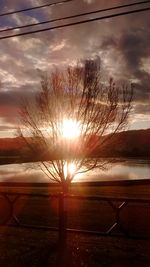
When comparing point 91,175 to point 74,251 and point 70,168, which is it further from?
point 74,251

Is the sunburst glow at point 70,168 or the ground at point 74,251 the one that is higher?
the sunburst glow at point 70,168

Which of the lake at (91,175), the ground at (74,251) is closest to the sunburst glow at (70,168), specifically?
the ground at (74,251)

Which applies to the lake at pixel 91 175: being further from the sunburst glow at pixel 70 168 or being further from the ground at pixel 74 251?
the ground at pixel 74 251

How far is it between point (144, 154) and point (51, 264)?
157158mm

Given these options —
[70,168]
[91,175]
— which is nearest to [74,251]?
[70,168]

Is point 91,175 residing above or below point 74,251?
above

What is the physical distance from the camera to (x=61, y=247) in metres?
7.96

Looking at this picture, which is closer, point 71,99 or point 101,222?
point 101,222

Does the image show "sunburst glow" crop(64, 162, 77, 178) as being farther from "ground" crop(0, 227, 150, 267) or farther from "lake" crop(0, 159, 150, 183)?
"lake" crop(0, 159, 150, 183)

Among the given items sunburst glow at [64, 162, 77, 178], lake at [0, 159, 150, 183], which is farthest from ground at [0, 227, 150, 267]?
lake at [0, 159, 150, 183]

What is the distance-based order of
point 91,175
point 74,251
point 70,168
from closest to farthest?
point 74,251 → point 70,168 → point 91,175

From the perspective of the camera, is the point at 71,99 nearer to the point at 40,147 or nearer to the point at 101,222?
the point at 40,147

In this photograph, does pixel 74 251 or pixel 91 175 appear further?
pixel 91 175

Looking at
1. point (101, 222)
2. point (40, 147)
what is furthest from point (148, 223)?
point (40, 147)
